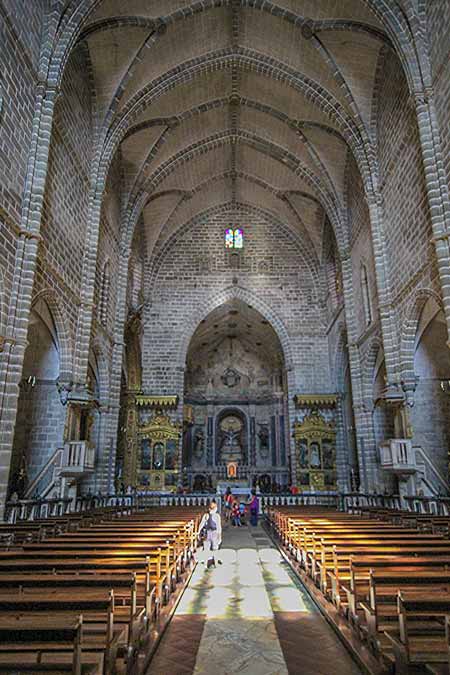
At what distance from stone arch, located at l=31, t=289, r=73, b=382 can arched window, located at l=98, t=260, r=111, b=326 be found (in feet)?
12.0

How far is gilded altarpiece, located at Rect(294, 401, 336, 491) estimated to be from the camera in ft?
79.4

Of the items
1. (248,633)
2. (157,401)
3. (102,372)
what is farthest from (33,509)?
(157,401)

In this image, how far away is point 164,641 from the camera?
186 inches

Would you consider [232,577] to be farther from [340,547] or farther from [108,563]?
[108,563]

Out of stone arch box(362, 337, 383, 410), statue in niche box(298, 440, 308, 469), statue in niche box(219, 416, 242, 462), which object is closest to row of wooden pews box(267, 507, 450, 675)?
stone arch box(362, 337, 383, 410)

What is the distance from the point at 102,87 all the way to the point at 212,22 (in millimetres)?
4756

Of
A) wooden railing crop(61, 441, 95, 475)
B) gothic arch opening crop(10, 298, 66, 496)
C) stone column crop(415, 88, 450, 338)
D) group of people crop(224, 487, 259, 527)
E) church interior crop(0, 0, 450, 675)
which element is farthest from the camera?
group of people crop(224, 487, 259, 527)

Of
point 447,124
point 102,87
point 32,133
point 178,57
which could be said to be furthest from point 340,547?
point 178,57

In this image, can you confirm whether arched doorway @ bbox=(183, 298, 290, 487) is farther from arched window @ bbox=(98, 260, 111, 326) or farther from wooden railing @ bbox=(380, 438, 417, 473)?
wooden railing @ bbox=(380, 438, 417, 473)

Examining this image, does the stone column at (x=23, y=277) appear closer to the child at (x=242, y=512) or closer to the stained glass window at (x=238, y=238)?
the child at (x=242, y=512)

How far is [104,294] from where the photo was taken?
1911 centimetres

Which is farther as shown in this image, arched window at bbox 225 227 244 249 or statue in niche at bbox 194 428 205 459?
statue in niche at bbox 194 428 205 459

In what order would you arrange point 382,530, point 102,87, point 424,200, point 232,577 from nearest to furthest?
point 382,530
point 232,577
point 424,200
point 102,87

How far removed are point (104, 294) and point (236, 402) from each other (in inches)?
712
